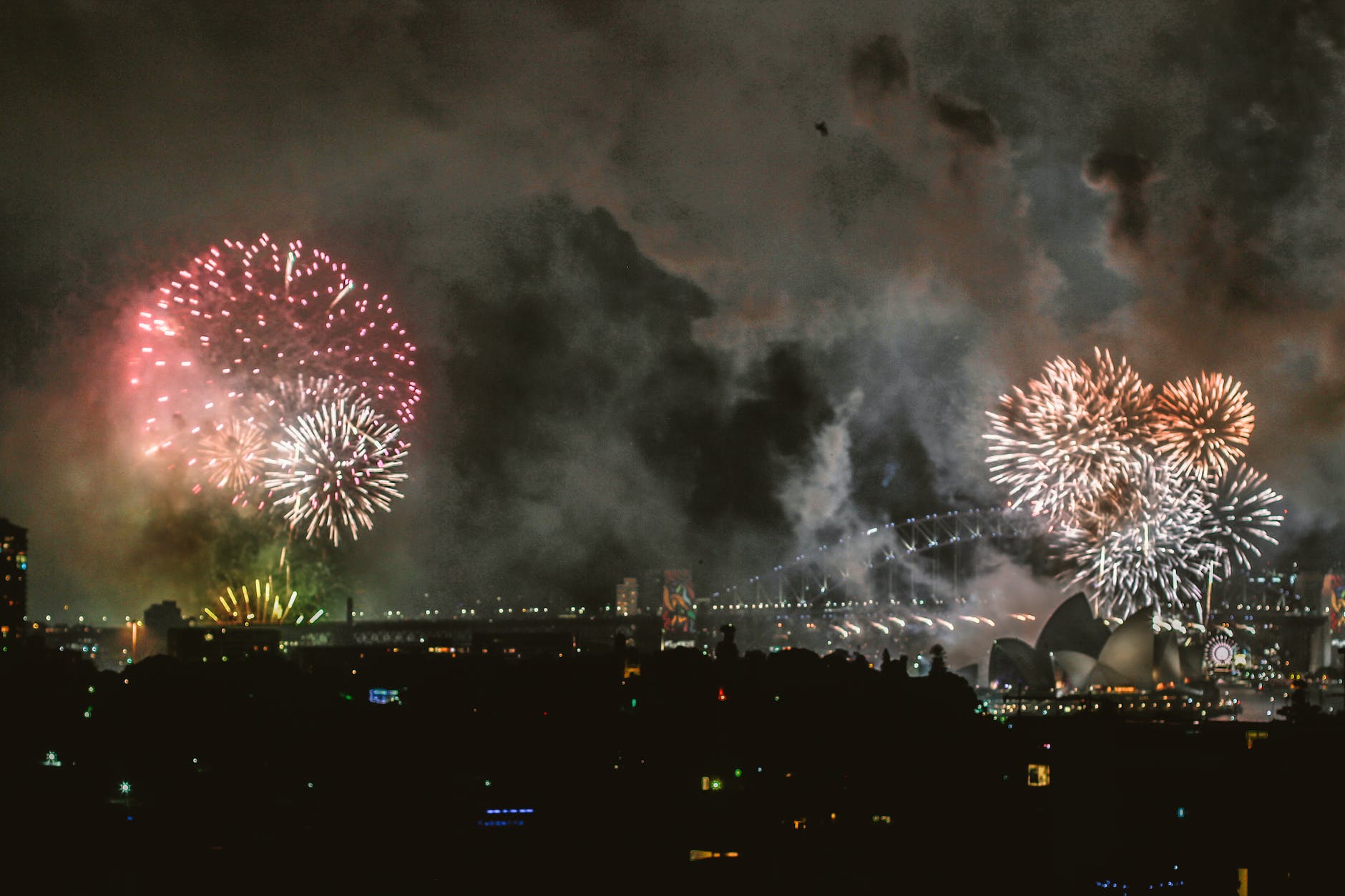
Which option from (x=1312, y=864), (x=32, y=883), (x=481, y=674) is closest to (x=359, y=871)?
(x=32, y=883)

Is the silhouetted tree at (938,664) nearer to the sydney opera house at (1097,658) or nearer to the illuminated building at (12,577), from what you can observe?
the sydney opera house at (1097,658)

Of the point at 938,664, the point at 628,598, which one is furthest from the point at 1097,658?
the point at 628,598

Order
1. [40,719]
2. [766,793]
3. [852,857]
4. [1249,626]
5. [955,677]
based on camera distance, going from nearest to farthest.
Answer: [852,857]
[766,793]
[40,719]
[955,677]
[1249,626]

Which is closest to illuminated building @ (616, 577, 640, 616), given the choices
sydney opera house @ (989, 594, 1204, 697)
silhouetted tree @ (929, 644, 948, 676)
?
sydney opera house @ (989, 594, 1204, 697)

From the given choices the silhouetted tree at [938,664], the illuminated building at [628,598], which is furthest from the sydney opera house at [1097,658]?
the illuminated building at [628,598]

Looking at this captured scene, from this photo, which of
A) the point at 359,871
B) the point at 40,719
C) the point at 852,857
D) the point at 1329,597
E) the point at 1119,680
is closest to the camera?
the point at 359,871

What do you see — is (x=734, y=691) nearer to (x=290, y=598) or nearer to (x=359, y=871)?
(x=359, y=871)

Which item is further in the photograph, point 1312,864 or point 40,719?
point 40,719
